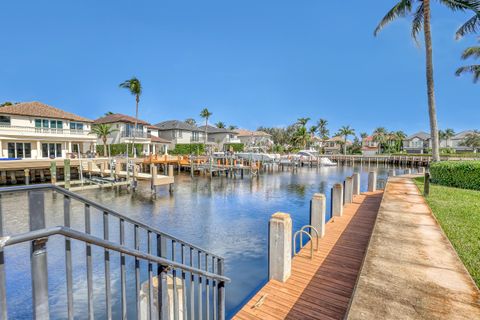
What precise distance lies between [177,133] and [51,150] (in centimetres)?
2750

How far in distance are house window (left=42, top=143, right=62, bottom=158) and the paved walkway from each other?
136 feet

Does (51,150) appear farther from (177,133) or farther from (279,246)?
(279,246)

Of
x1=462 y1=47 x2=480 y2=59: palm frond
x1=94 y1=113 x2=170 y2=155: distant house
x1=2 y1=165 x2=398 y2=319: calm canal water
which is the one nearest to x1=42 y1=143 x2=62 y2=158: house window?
x1=94 y1=113 x2=170 y2=155: distant house

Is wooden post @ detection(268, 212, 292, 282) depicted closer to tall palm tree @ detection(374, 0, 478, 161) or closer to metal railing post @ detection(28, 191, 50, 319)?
metal railing post @ detection(28, 191, 50, 319)

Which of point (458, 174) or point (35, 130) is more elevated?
point (35, 130)

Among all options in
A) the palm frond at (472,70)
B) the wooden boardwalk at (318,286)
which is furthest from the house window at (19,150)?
the palm frond at (472,70)

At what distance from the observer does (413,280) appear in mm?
4438

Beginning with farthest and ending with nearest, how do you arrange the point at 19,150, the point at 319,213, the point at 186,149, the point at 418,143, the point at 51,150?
the point at 418,143 < the point at 186,149 < the point at 51,150 < the point at 19,150 < the point at 319,213

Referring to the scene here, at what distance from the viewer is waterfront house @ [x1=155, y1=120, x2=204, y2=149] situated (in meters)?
60.5

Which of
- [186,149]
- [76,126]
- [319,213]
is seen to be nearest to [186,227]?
[319,213]

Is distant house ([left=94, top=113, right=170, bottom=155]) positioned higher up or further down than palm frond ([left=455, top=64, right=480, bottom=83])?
further down

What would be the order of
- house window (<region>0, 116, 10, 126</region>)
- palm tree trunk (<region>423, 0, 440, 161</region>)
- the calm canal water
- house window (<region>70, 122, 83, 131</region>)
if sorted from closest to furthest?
the calm canal water
palm tree trunk (<region>423, 0, 440, 161</region>)
house window (<region>0, 116, 10, 126</region>)
house window (<region>70, 122, 83, 131</region>)

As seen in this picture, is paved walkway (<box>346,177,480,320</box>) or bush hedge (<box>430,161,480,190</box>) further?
bush hedge (<box>430,161,480,190</box>)

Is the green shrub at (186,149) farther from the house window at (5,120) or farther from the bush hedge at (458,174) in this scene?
the bush hedge at (458,174)
